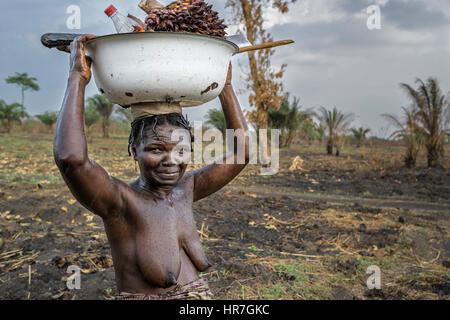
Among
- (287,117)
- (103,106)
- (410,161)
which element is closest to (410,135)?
(410,161)

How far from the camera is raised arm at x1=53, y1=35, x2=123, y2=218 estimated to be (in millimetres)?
1356

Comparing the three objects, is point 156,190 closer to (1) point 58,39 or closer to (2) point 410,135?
(1) point 58,39

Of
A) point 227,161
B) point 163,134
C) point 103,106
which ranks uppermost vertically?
point 103,106

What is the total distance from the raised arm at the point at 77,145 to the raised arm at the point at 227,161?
587mm

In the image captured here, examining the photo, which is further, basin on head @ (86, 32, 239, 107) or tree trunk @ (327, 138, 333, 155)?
tree trunk @ (327, 138, 333, 155)

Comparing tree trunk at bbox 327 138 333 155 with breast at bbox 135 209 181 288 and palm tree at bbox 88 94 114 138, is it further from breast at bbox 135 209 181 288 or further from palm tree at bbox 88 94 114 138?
breast at bbox 135 209 181 288

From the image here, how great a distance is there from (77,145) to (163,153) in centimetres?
41

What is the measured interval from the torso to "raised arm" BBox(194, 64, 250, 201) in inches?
12.4

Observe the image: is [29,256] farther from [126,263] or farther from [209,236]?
[126,263]

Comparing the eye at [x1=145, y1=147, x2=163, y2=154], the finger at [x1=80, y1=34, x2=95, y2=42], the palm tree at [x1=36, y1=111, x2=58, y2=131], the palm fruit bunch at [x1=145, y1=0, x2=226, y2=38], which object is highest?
the palm tree at [x1=36, y1=111, x2=58, y2=131]

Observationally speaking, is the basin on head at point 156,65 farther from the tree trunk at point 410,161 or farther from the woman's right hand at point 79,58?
the tree trunk at point 410,161

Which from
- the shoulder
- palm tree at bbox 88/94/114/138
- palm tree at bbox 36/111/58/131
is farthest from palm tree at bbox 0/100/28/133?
the shoulder

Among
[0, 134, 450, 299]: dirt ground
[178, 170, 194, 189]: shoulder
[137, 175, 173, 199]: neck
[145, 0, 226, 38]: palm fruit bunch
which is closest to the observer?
[145, 0, 226, 38]: palm fruit bunch

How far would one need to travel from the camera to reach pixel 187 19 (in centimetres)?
146
